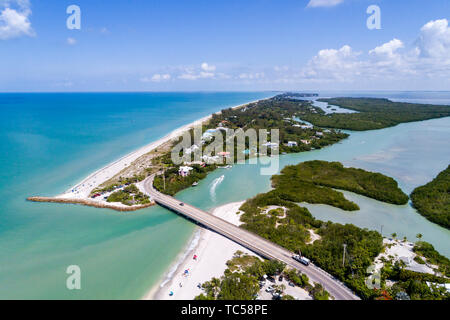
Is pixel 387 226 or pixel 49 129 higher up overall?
pixel 49 129

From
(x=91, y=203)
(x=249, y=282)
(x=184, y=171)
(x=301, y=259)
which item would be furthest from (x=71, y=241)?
(x=301, y=259)

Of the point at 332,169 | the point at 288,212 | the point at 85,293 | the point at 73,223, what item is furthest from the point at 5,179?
the point at 332,169

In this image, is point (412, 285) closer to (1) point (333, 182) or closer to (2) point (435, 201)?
(2) point (435, 201)

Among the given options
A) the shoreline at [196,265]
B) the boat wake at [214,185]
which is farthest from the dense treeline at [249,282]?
the boat wake at [214,185]

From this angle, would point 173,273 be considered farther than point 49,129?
No
